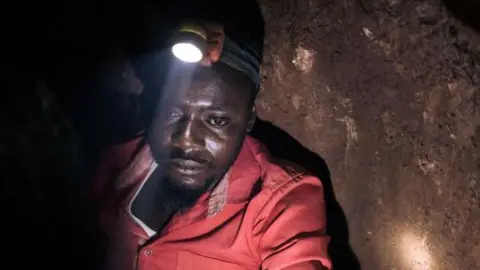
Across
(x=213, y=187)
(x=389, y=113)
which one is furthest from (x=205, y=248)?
(x=389, y=113)

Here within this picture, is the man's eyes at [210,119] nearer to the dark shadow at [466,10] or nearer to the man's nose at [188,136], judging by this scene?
the man's nose at [188,136]

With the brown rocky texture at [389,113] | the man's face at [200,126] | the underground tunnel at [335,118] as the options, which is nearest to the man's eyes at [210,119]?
the man's face at [200,126]

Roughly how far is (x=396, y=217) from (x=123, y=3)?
1.34 m

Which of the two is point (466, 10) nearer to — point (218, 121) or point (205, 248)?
point (218, 121)

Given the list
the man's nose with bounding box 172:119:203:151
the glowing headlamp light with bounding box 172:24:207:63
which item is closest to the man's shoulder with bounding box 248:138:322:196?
the man's nose with bounding box 172:119:203:151

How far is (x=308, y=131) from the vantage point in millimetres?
2219

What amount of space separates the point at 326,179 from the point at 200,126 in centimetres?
A: 64

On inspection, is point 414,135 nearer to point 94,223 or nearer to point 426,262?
point 426,262

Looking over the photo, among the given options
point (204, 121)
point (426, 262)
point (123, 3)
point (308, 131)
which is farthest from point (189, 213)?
point (123, 3)

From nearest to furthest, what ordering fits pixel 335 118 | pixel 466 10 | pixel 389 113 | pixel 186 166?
1. pixel 466 10
2. pixel 186 166
3. pixel 389 113
4. pixel 335 118

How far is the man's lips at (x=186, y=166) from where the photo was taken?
179cm

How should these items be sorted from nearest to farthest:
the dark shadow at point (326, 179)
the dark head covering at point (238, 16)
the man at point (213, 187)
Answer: the man at point (213, 187) → the dark head covering at point (238, 16) → the dark shadow at point (326, 179)

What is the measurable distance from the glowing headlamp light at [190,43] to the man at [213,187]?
0.05 m

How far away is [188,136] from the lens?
180 cm
